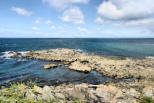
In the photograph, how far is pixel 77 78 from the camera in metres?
21.9

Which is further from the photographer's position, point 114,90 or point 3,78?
point 3,78

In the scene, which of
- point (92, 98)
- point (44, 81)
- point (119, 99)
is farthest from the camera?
point (44, 81)

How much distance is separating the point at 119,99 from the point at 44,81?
1392 centimetres

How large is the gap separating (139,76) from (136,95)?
12774 millimetres

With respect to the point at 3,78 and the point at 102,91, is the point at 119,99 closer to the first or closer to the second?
the point at 102,91

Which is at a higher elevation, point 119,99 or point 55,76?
point 119,99

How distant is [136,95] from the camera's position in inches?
436

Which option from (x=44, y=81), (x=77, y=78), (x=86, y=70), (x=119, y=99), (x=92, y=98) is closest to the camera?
(x=119, y=99)

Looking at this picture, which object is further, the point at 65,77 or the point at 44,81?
the point at 65,77

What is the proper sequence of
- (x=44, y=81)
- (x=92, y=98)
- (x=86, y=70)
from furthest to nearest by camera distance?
(x=86, y=70) < (x=44, y=81) < (x=92, y=98)

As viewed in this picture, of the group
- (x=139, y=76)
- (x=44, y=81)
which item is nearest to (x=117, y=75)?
(x=139, y=76)

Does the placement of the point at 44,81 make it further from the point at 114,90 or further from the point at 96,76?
the point at 114,90

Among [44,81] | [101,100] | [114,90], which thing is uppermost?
[114,90]

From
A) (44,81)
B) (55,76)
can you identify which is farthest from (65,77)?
(44,81)
